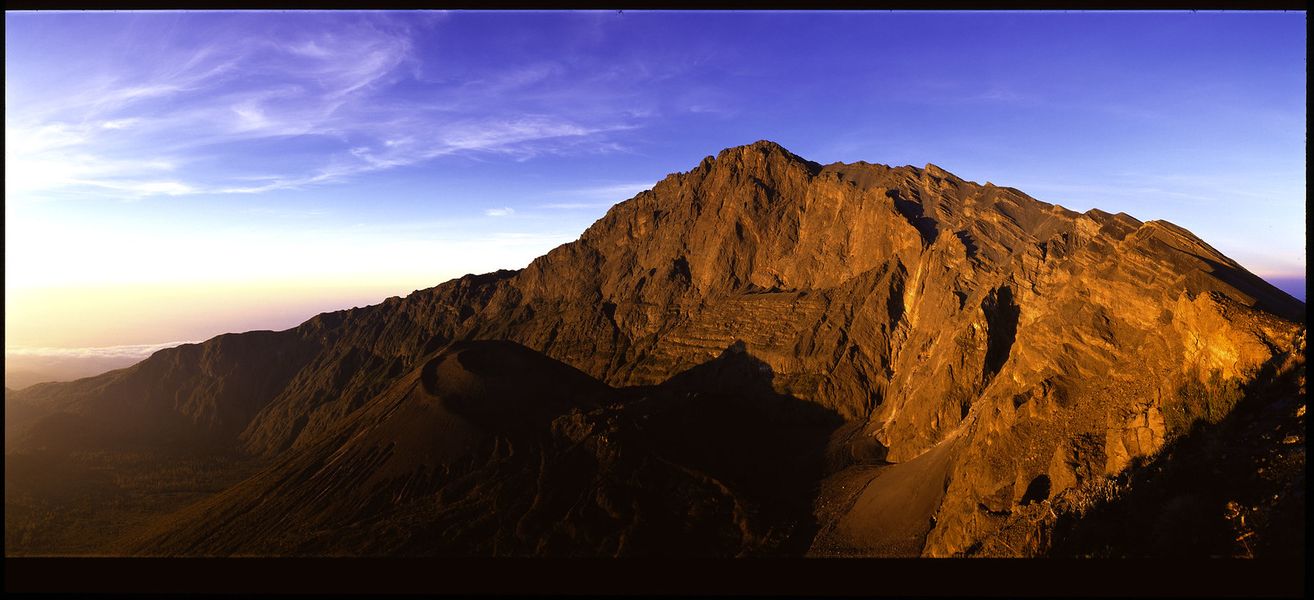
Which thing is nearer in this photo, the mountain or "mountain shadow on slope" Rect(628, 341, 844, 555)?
the mountain

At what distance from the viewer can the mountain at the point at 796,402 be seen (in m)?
17.1

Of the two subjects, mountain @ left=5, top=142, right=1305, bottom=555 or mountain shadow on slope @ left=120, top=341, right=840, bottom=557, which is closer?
mountain @ left=5, top=142, right=1305, bottom=555

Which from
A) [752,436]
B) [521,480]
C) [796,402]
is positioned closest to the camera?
[521,480]

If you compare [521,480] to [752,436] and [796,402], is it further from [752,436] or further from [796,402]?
[796,402]

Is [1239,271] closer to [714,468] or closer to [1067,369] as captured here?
[1067,369]

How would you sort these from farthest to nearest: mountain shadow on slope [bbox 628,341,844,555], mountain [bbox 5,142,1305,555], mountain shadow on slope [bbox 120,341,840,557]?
mountain shadow on slope [bbox 628,341,844,555] < mountain shadow on slope [bbox 120,341,840,557] < mountain [bbox 5,142,1305,555]

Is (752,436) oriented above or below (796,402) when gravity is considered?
below

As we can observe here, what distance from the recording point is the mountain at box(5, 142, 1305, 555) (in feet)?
56.0

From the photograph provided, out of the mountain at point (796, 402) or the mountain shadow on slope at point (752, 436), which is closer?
the mountain at point (796, 402)

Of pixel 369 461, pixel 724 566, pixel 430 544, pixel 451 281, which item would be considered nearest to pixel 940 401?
pixel 430 544

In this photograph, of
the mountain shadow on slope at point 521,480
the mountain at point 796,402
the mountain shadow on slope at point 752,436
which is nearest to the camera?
the mountain at point 796,402

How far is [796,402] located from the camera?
5456 centimetres

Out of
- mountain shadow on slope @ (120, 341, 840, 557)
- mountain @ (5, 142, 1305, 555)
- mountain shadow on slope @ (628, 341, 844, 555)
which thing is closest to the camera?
mountain @ (5, 142, 1305, 555)

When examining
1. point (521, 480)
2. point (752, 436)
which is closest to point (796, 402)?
point (752, 436)
